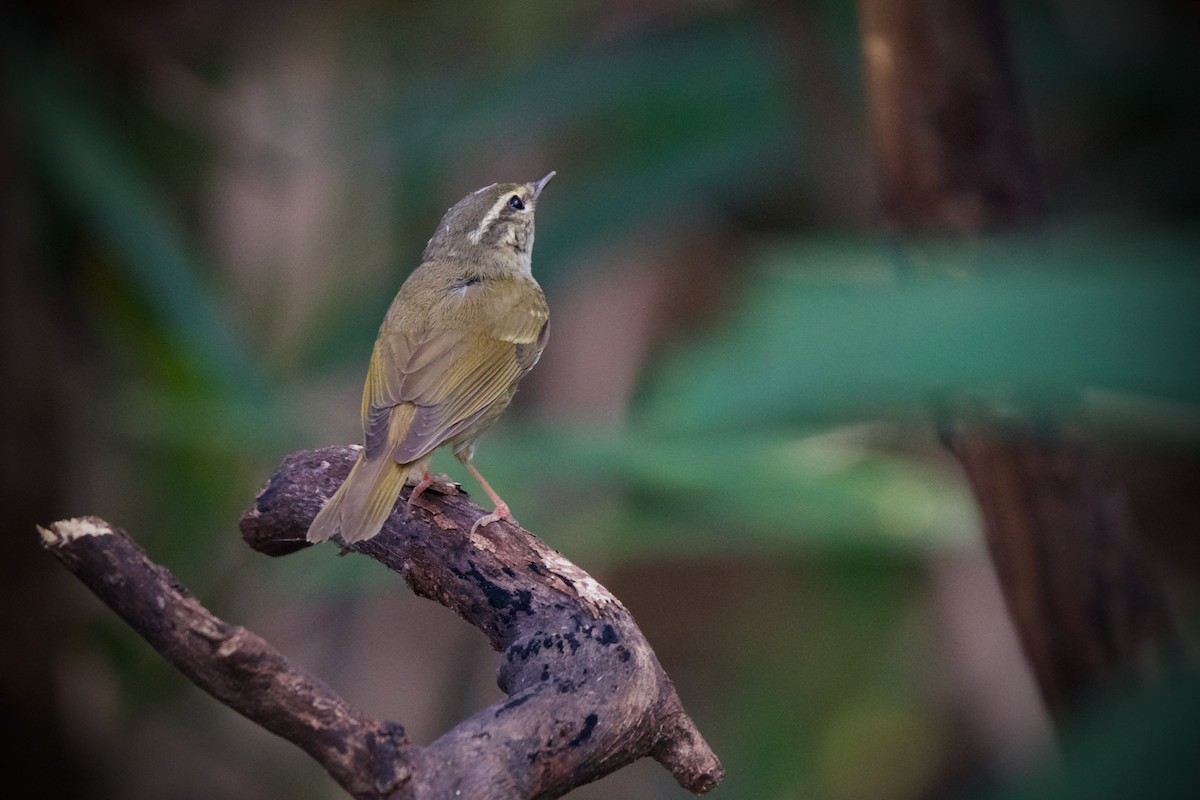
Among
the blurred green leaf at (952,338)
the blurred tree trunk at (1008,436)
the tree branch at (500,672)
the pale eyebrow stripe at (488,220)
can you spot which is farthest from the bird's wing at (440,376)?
the blurred tree trunk at (1008,436)

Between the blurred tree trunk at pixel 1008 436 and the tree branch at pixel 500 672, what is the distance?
150 cm

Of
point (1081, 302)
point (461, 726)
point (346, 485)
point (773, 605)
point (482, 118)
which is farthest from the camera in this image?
point (773, 605)

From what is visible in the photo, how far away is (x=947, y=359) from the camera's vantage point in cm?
253

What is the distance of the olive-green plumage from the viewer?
2.81 meters

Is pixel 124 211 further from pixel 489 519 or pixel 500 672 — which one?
pixel 500 672

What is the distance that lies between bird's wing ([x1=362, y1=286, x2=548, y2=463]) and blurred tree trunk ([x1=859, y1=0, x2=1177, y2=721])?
1.16 meters

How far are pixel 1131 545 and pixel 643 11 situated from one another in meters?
4.13

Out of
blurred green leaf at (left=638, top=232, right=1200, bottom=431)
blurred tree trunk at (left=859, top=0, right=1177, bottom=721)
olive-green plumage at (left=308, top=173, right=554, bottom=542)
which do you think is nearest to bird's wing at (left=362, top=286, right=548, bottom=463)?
olive-green plumage at (left=308, top=173, right=554, bottom=542)

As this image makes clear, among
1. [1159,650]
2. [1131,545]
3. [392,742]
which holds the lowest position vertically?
→ [1159,650]

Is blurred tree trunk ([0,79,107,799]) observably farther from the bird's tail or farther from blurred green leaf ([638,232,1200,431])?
blurred green leaf ([638,232,1200,431])

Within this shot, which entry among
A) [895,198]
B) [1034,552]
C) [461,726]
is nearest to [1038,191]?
[895,198]

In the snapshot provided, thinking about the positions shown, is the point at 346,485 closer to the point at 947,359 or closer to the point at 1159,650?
the point at 947,359

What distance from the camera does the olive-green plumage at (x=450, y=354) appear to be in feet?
9.21

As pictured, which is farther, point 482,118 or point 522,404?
point 522,404
